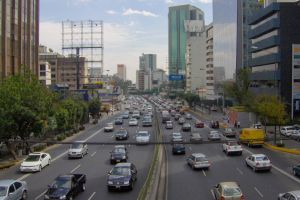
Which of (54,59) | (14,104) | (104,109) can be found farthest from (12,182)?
(54,59)

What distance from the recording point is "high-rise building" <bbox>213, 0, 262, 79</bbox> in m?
118

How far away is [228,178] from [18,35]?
4640 centimetres

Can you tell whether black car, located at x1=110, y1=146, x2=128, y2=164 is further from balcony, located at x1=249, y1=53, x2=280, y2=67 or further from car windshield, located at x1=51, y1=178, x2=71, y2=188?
balcony, located at x1=249, y1=53, x2=280, y2=67

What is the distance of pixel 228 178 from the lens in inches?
1188

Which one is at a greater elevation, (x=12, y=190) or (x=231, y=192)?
(x=231, y=192)

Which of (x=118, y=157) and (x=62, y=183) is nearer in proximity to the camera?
(x=62, y=183)

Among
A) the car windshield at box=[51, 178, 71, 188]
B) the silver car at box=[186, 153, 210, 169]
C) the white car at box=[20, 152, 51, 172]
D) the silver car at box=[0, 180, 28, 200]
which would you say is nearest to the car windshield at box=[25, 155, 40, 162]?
the white car at box=[20, 152, 51, 172]

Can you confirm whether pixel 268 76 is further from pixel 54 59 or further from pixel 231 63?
pixel 54 59

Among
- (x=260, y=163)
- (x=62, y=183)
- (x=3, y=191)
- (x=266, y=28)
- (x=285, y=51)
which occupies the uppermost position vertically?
(x=266, y=28)

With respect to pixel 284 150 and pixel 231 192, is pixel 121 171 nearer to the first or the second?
pixel 231 192

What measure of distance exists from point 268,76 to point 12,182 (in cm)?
6124

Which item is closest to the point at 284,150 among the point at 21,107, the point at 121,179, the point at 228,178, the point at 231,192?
the point at 228,178

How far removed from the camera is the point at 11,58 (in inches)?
2474

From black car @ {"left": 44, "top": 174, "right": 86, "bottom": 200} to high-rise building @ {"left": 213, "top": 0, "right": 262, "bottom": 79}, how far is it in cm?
8963
